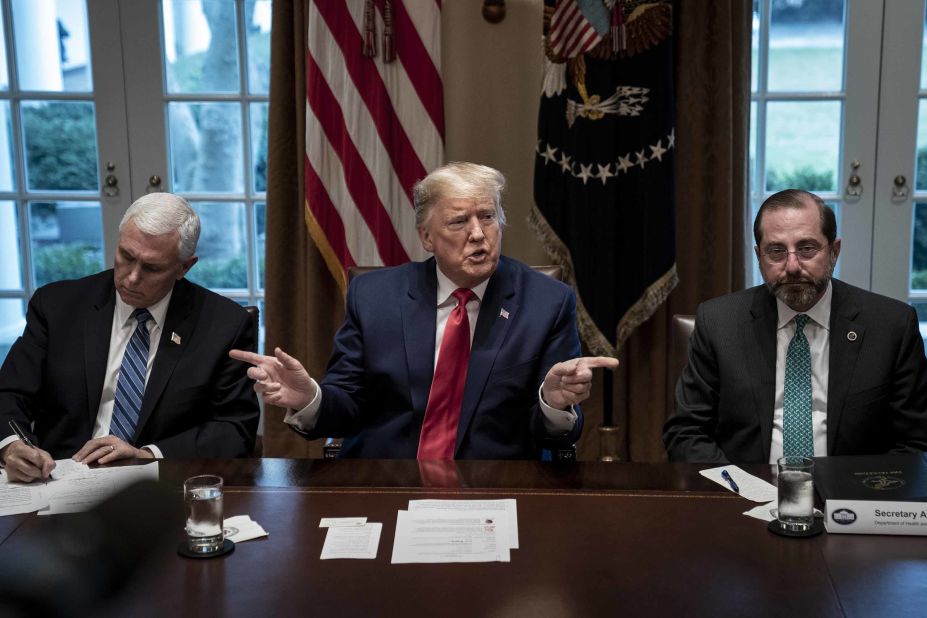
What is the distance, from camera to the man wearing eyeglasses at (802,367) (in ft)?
7.53

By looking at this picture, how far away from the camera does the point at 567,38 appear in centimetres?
344

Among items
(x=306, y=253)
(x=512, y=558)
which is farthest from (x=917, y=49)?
(x=512, y=558)

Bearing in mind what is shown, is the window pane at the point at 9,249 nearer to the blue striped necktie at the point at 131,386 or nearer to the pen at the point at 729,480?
the blue striped necktie at the point at 131,386

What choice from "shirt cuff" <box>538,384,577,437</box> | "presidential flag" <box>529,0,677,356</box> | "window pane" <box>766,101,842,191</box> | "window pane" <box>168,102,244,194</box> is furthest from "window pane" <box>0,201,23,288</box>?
"window pane" <box>766,101,842,191</box>

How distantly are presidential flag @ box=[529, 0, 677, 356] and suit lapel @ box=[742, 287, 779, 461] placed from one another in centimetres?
112

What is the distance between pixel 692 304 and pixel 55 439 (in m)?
2.43

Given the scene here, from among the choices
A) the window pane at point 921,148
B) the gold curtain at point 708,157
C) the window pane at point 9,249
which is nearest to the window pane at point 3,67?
the window pane at point 9,249

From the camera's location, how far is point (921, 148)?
150 inches

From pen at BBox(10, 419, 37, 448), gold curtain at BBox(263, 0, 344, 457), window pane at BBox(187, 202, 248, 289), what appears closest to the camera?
pen at BBox(10, 419, 37, 448)

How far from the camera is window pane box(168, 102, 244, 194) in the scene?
4.02 metres

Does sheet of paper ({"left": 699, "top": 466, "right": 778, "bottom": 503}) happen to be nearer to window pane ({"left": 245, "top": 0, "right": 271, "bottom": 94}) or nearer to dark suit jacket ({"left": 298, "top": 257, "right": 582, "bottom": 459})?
dark suit jacket ({"left": 298, "top": 257, "right": 582, "bottom": 459})

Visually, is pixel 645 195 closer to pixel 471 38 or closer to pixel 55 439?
pixel 471 38

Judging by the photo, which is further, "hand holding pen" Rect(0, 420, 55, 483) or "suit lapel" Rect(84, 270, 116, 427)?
"suit lapel" Rect(84, 270, 116, 427)

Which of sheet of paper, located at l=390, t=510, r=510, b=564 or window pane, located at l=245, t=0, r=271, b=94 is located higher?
window pane, located at l=245, t=0, r=271, b=94
